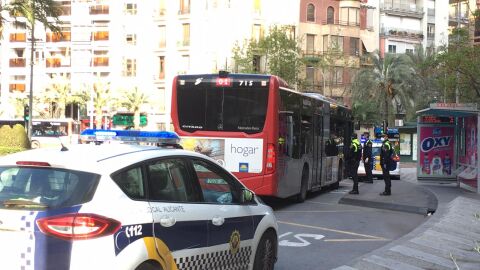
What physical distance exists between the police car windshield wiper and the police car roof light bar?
164 cm

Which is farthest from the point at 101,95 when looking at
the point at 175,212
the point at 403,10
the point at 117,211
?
the point at 117,211

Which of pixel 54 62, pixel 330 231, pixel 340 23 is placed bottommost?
pixel 330 231

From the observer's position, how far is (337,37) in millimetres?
70438

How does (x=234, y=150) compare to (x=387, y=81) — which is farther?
(x=387, y=81)

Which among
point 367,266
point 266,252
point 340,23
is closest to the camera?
point 266,252

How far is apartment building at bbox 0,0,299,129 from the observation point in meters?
64.5

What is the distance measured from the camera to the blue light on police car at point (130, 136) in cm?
583

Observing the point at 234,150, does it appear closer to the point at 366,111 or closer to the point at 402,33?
the point at 366,111

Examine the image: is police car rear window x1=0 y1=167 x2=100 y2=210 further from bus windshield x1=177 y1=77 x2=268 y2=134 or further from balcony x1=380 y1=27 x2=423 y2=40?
balcony x1=380 y1=27 x2=423 y2=40

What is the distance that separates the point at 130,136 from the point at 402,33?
74.6m

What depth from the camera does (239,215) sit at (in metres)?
5.75

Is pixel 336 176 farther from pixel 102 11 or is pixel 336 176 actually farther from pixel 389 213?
pixel 102 11

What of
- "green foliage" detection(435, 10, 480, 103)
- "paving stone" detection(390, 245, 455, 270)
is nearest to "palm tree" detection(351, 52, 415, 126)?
"green foliage" detection(435, 10, 480, 103)

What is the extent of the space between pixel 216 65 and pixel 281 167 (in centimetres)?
5089
